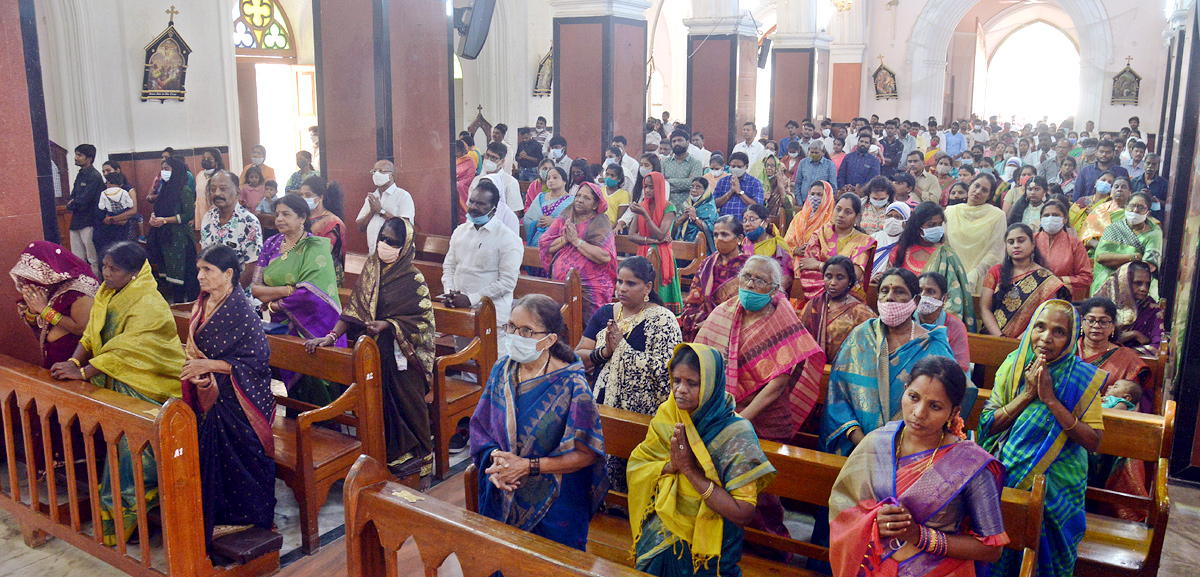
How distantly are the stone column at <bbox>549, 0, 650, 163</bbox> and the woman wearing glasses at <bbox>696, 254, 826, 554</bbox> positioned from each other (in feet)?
27.3

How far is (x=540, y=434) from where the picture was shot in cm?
287

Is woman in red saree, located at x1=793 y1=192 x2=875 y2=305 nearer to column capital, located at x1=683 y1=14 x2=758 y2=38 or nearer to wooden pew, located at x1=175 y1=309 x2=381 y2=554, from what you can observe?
wooden pew, located at x1=175 y1=309 x2=381 y2=554

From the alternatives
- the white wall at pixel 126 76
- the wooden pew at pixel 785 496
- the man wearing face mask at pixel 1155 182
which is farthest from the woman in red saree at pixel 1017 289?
the white wall at pixel 126 76

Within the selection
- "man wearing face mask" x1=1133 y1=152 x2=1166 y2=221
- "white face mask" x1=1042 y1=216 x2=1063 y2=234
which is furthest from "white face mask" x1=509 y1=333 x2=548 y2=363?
"man wearing face mask" x1=1133 y1=152 x2=1166 y2=221

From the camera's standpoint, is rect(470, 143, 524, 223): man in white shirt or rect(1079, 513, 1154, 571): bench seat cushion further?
rect(470, 143, 524, 223): man in white shirt

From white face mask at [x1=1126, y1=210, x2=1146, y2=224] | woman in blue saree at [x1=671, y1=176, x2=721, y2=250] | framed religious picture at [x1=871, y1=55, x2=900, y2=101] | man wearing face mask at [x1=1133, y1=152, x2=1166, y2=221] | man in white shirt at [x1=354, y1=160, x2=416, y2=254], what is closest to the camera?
white face mask at [x1=1126, y1=210, x2=1146, y2=224]

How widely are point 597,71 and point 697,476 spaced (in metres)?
Answer: 9.65

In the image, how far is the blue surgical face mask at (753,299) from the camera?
3592mm

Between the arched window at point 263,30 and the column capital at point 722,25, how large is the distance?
653cm

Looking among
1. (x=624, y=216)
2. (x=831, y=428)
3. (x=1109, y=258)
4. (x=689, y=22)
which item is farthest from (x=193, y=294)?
(x=689, y=22)

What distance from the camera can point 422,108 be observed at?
7.43m

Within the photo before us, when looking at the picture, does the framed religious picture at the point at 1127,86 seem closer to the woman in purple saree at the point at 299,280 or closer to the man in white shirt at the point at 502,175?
the man in white shirt at the point at 502,175

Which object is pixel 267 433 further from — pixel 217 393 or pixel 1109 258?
pixel 1109 258

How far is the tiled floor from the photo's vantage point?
3.80 metres
